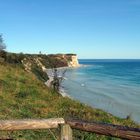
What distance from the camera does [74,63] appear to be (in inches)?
6457

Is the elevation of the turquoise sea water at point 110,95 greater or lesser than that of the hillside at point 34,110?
lesser

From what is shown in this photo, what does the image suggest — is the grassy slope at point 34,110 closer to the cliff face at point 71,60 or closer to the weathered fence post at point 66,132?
the weathered fence post at point 66,132

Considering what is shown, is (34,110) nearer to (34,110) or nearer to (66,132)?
(34,110)

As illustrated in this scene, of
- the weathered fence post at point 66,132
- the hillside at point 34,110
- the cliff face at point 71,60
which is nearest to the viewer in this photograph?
the weathered fence post at point 66,132

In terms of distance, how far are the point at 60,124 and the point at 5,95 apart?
1293cm

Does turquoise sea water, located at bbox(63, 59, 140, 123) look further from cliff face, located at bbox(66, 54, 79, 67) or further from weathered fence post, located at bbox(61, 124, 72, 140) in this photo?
cliff face, located at bbox(66, 54, 79, 67)

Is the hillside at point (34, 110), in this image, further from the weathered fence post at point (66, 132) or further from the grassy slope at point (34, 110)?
the weathered fence post at point (66, 132)

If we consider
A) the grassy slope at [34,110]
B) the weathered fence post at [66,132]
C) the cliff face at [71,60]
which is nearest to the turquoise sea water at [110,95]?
the grassy slope at [34,110]

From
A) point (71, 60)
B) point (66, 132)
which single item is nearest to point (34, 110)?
point (66, 132)

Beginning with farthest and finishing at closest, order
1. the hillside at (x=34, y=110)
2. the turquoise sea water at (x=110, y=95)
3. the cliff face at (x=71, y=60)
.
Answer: the cliff face at (x=71, y=60) < the turquoise sea water at (x=110, y=95) < the hillside at (x=34, y=110)

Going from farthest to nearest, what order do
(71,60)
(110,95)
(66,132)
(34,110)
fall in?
(71,60) → (110,95) → (34,110) → (66,132)

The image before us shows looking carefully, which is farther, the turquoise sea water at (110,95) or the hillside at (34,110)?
the turquoise sea water at (110,95)

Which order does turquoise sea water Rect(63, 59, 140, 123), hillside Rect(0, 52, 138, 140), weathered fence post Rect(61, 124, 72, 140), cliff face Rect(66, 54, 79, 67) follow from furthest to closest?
cliff face Rect(66, 54, 79, 67) → turquoise sea water Rect(63, 59, 140, 123) → hillside Rect(0, 52, 138, 140) → weathered fence post Rect(61, 124, 72, 140)

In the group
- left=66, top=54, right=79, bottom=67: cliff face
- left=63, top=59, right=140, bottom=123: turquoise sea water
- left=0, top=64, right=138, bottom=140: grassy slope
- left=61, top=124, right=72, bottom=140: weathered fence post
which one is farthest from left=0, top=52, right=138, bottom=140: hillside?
left=66, top=54, right=79, bottom=67: cliff face
